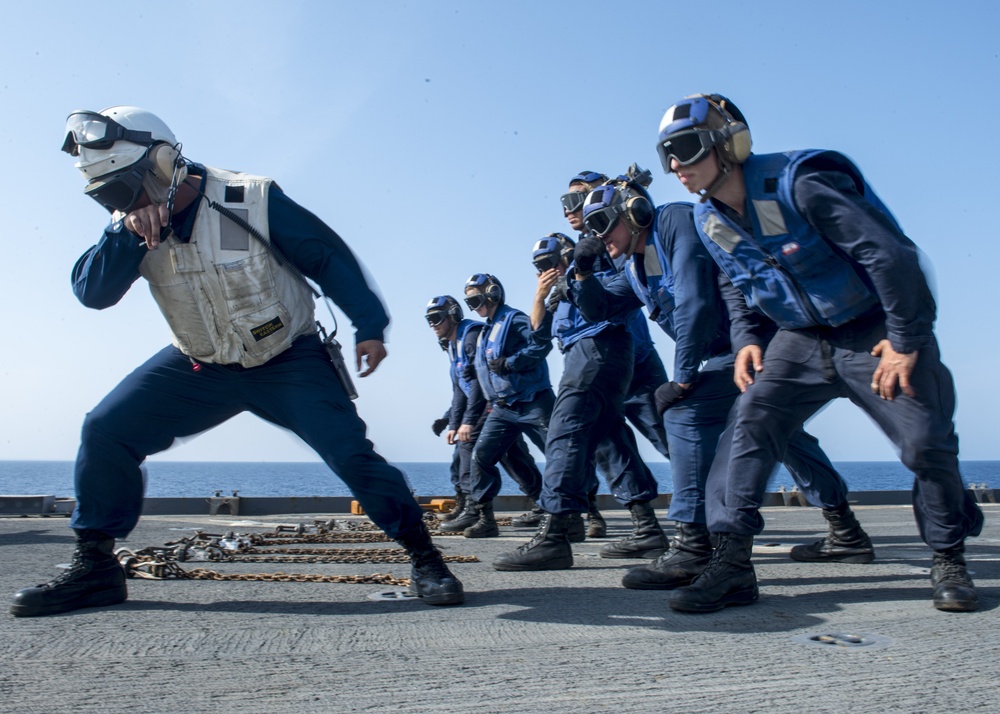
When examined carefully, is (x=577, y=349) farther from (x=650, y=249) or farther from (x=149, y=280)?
(x=149, y=280)

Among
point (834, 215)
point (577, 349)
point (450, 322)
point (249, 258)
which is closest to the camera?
point (834, 215)

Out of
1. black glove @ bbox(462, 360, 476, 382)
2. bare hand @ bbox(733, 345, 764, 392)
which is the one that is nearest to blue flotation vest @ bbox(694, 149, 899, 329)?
bare hand @ bbox(733, 345, 764, 392)

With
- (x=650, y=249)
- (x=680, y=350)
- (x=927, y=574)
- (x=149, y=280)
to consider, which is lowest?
(x=927, y=574)

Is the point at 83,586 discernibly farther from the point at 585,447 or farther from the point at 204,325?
the point at 585,447

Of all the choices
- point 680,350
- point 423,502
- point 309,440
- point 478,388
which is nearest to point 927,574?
point 680,350

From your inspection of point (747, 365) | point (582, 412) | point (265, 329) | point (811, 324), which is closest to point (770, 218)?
point (811, 324)

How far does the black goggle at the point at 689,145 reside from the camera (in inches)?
130

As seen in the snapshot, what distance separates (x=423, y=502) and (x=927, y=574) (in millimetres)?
8377

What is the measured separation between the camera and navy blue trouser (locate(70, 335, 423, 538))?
3449 mm

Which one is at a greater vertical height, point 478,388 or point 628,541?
point 478,388

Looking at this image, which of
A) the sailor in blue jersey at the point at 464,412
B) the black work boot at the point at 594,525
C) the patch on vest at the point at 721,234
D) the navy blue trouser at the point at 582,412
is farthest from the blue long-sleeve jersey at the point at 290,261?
the sailor in blue jersey at the point at 464,412

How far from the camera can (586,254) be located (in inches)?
186

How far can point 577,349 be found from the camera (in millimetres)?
5234

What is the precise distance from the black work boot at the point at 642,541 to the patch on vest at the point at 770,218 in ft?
8.63
